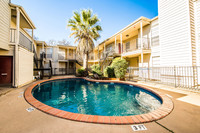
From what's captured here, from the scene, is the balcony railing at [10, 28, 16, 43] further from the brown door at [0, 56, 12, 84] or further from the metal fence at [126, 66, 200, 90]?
the metal fence at [126, 66, 200, 90]

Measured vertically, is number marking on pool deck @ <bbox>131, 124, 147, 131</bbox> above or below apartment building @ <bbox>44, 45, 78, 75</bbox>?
below

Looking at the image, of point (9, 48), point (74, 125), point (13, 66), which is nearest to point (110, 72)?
point (74, 125)

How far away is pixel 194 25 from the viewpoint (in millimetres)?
5297

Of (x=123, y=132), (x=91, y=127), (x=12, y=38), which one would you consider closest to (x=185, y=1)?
(x=123, y=132)

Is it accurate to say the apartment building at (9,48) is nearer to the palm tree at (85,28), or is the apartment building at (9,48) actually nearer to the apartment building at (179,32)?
the palm tree at (85,28)

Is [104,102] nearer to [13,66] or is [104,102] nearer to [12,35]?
[13,66]

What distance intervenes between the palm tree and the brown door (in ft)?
22.3

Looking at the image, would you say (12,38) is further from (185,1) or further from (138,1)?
(138,1)

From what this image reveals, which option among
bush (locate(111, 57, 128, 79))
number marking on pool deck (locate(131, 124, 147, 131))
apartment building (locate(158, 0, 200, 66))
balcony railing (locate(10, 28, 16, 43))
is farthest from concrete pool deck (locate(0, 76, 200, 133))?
bush (locate(111, 57, 128, 79))

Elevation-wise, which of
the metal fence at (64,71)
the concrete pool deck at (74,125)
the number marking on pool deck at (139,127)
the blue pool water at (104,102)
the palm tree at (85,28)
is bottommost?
the blue pool water at (104,102)

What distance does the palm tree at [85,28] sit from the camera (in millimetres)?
10531

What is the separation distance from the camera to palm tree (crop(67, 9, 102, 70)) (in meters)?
10.5

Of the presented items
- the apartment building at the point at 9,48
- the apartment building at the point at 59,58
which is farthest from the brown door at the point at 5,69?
the apartment building at the point at 59,58

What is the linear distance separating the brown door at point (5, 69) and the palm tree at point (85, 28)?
678 centimetres
